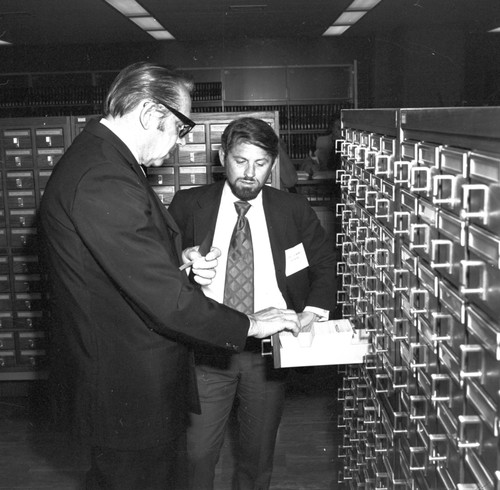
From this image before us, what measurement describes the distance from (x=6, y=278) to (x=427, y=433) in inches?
133

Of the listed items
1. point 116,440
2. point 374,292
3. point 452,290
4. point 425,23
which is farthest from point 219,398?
point 425,23

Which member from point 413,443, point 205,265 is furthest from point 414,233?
point 205,265

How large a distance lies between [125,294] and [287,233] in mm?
919

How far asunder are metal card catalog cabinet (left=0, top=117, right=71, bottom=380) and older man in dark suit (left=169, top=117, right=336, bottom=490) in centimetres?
181

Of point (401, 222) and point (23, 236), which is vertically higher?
point (401, 222)

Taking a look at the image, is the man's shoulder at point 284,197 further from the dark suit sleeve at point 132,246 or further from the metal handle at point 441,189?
the metal handle at point 441,189

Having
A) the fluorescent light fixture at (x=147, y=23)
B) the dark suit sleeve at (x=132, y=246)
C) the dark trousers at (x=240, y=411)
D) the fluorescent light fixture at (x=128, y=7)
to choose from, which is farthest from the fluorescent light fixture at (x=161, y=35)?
the dark suit sleeve at (x=132, y=246)

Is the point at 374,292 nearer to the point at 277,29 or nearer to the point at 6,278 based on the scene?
the point at 6,278

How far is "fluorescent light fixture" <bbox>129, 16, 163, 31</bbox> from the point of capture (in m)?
7.97

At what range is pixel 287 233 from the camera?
8.16 ft

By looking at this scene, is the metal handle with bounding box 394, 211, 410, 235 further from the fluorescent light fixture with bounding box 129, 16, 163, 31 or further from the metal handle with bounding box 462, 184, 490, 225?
the fluorescent light fixture with bounding box 129, 16, 163, 31

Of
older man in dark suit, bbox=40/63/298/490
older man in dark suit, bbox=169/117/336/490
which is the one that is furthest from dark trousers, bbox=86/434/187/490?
older man in dark suit, bbox=169/117/336/490

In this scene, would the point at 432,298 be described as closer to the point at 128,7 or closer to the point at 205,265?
the point at 205,265

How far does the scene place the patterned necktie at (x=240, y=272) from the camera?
2.39m
